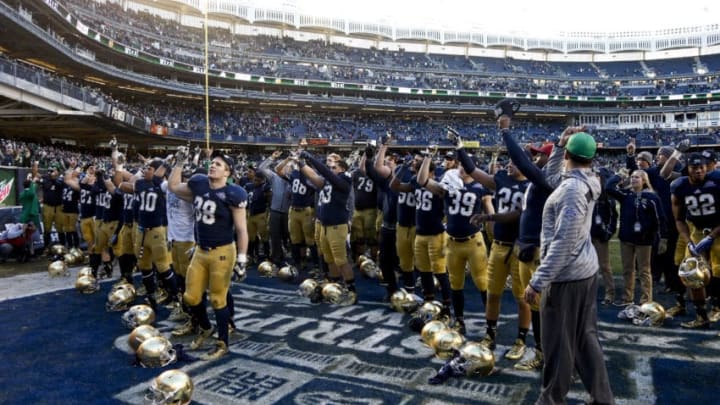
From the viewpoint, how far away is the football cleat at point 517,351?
A: 5.31 m

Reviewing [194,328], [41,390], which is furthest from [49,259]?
[41,390]

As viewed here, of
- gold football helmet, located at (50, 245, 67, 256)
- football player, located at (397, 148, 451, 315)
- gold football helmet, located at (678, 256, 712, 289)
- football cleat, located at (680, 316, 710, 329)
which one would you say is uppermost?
football player, located at (397, 148, 451, 315)

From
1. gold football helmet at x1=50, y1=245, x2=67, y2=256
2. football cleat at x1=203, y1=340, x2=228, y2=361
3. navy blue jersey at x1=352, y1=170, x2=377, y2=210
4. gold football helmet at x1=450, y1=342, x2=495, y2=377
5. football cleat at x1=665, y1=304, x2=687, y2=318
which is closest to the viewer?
gold football helmet at x1=450, y1=342, x2=495, y2=377

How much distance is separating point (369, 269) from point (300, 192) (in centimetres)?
217

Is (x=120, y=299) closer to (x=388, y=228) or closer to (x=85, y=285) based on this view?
(x=85, y=285)

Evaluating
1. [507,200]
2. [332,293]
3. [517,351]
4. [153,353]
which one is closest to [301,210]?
[332,293]

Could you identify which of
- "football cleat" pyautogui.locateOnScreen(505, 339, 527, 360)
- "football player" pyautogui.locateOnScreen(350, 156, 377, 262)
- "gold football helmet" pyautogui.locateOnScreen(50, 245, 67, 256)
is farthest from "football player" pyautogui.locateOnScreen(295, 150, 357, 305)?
"gold football helmet" pyautogui.locateOnScreen(50, 245, 67, 256)

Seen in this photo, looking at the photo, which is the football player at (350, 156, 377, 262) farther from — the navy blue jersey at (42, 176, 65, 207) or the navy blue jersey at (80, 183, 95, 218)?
the navy blue jersey at (42, 176, 65, 207)

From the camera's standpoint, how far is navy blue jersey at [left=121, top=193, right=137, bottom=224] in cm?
796

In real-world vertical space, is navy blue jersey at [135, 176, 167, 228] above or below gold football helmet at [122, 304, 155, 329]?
above

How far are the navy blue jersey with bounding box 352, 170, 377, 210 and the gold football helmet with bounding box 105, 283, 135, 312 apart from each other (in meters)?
4.55

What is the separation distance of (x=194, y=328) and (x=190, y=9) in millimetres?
55045

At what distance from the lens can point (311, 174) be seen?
8148mm

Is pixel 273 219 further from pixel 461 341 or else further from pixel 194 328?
pixel 461 341
